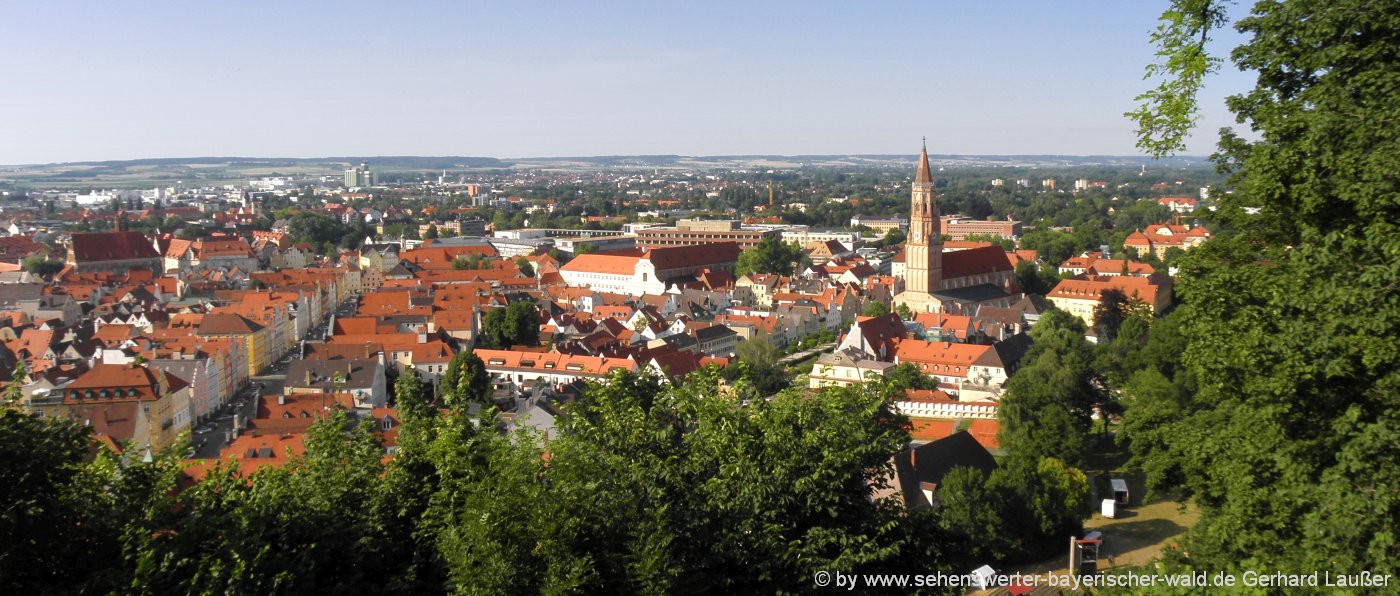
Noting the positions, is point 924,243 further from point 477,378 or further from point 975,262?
point 477,378

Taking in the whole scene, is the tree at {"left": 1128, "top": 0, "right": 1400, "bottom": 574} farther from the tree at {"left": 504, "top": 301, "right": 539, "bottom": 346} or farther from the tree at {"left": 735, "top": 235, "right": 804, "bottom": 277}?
the tree at {"left": 735, "top": 235, "right": 804, "bottom": 277}

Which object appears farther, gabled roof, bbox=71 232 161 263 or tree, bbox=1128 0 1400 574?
gabled roof, bbox=71 232 161 263

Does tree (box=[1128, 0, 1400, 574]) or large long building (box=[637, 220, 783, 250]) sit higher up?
tree (box=[1128, 0, 1400, 574])

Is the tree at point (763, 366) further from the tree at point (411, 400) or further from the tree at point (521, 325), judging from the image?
the tree at point (411, 400)

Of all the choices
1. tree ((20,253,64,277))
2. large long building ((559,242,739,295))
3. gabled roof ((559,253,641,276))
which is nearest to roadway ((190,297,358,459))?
large long building ((559,242,739,295))

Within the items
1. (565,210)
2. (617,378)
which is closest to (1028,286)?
(617,378)

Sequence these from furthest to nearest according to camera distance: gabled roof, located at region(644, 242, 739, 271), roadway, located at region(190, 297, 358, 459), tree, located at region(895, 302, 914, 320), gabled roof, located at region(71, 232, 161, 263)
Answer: gabled roof, located at region(71, 232, 161, 263), gabled roof, located at region(644, 242, 739, 271), tree, located at region(895, 302, 914, 320), roadway, located at region(190, 297, 358, 459)

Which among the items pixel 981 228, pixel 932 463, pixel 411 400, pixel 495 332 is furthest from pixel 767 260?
pixel 411 400

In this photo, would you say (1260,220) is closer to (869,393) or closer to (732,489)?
(869,393)
